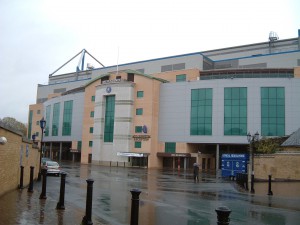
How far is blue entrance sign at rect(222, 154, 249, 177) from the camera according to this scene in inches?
1490

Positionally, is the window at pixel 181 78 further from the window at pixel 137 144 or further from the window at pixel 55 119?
the window at pixel 55 119

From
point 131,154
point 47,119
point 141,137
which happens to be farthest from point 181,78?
point 47,119

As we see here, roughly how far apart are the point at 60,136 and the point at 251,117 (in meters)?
47.7

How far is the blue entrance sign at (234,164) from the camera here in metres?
37.8

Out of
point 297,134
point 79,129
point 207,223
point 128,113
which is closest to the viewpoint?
A: point 207,223

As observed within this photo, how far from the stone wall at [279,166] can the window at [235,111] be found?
23532mm

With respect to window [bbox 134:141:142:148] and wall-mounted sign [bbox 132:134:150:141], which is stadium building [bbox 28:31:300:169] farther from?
window [bbox 134:141:142:148]

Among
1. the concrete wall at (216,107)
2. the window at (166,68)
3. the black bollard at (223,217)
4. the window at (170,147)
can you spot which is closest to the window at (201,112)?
the concrete wall at (216,107)

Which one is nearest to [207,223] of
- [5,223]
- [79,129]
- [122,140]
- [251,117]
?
[5,223]

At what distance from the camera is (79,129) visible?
8294cm

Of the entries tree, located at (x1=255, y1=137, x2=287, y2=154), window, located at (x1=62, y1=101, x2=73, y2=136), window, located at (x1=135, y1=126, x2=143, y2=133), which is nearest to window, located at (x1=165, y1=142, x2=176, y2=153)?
window, located at (x1=135, y1=126, x2=143, y2=133)

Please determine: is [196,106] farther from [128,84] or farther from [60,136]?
[60,136]

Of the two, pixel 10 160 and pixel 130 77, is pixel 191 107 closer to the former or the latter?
pixel 130 77

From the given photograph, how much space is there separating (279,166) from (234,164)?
16.7 feet
